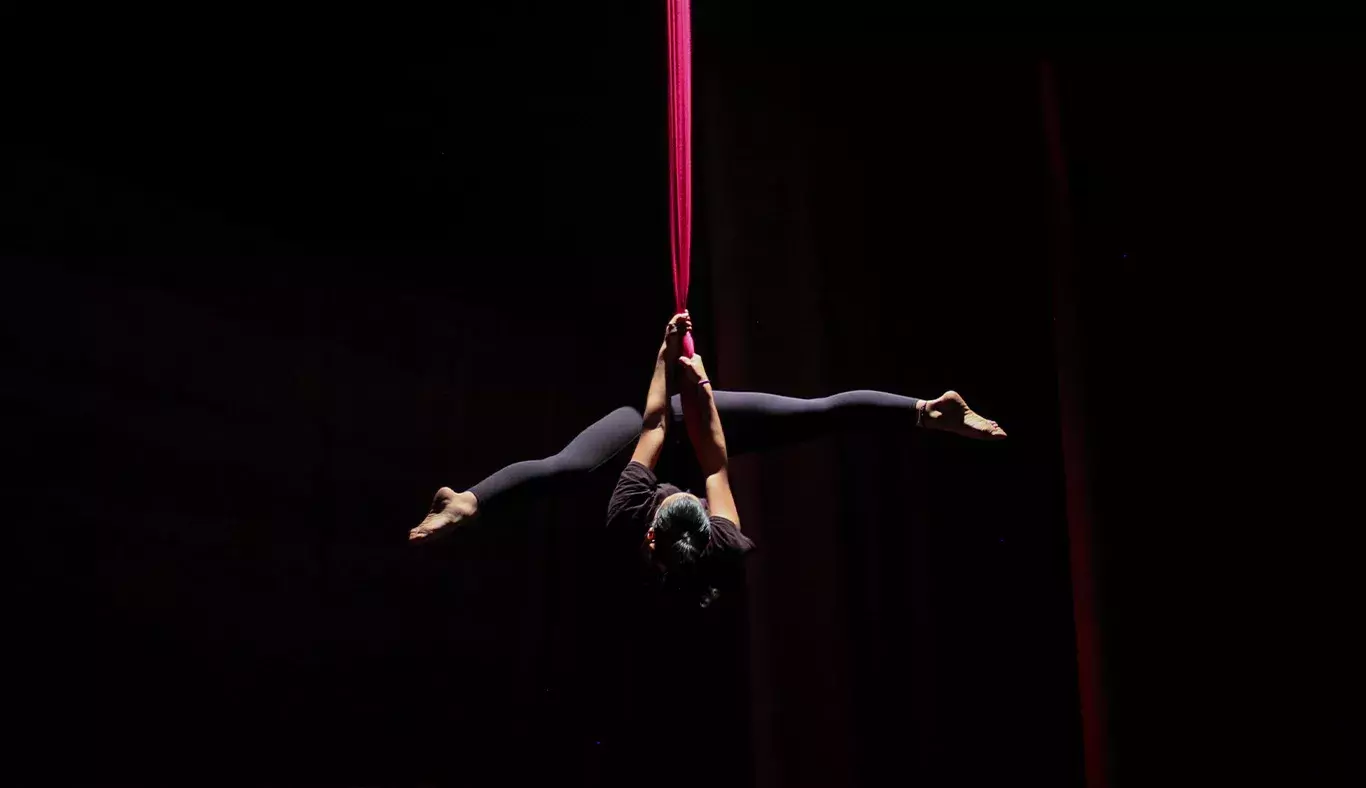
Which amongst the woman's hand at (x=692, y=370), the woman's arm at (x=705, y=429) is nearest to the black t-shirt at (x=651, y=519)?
the woman's arm at (x=705, y=429)

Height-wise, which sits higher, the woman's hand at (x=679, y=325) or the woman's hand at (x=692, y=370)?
the woman's hand at (x=679, y=325)

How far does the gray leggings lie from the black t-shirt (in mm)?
113

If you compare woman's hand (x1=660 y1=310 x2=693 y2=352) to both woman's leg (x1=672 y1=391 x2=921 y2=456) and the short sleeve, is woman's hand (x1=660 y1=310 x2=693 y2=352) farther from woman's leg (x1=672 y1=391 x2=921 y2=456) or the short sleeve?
the short sleeve

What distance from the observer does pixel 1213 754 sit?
10.6ft

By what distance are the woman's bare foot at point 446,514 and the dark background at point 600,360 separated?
115 cm

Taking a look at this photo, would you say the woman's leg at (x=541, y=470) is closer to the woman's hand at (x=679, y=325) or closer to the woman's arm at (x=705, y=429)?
the woman's arm at (x=705, y=429)

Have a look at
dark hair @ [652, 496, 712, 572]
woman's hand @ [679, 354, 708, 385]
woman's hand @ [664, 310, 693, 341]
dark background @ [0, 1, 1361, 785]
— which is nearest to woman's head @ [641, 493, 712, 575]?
dark hair @ [652, 496, 712, 572]

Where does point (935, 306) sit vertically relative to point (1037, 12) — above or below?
below

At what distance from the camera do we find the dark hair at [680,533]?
237 centimetres

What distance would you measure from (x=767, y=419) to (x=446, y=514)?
917 millimetres

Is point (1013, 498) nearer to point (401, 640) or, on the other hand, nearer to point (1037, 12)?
point (1037, 12)

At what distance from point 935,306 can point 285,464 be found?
2433 mm

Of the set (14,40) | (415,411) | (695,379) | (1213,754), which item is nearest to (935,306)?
(695,379)

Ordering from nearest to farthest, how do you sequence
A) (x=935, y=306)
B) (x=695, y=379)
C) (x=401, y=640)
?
(x=695, y=379) < (x=935, y=306) < (x=401, y=640)
